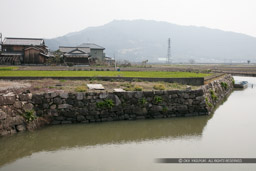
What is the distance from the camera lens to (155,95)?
17.9 metres

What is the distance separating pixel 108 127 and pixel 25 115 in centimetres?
517

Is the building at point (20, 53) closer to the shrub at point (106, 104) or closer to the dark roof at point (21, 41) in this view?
the dark roof at point (21, 41)

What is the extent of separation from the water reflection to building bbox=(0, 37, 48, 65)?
4662cm

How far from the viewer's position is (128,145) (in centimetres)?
1287

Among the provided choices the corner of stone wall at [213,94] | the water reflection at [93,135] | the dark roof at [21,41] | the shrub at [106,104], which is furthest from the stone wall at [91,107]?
the dark roof at [21,41]

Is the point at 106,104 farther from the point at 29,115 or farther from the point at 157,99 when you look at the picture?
the point at 29,115

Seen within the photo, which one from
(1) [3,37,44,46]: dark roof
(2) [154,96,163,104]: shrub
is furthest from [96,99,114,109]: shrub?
(1) [3,37,44,46]: dark roof

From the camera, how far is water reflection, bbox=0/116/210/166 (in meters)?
12.2

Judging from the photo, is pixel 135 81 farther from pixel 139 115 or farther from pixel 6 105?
pixel 6 105

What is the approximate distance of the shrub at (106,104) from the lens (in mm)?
16391

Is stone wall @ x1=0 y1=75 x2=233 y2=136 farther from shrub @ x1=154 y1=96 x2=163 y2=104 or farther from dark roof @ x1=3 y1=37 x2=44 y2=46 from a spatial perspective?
dark roof @ x1=3 y1=37 x2=44 y2=46

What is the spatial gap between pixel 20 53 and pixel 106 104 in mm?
52829

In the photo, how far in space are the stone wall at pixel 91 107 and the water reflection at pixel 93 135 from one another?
2.05 ft

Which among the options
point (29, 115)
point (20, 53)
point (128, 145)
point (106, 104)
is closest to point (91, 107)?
point (106, 104)
